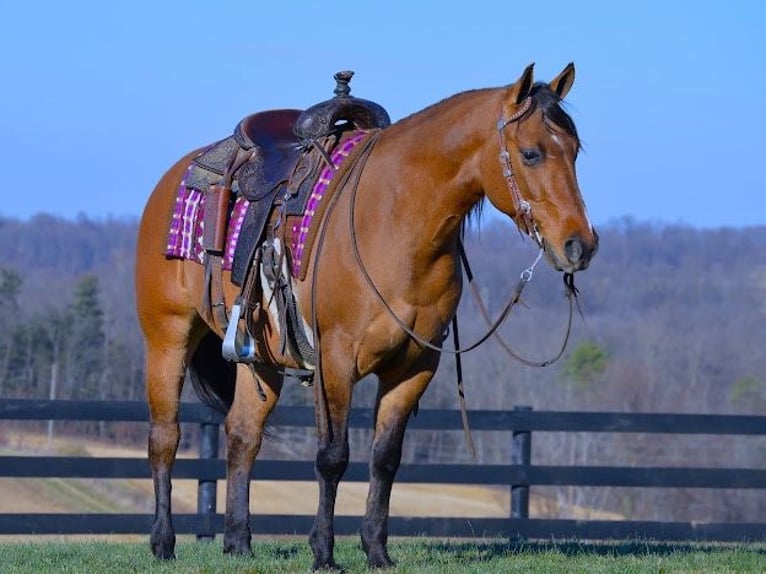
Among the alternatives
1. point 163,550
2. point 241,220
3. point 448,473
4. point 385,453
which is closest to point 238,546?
point 163,550

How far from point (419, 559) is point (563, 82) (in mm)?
2642

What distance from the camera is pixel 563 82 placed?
6.66 m

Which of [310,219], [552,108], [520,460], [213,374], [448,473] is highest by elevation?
[552,108]

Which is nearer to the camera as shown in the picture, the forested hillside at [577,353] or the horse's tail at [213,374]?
the horse's tail at [213,374]

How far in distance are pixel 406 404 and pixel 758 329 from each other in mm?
102598

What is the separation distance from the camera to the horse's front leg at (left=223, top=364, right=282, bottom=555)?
7968 millimetres

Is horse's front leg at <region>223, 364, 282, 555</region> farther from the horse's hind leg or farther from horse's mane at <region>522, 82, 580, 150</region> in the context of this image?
horse's mane at <region>522, 82, 580, 150</region>

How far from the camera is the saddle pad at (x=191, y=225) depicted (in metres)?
7.68

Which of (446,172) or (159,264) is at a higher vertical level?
(446,172)

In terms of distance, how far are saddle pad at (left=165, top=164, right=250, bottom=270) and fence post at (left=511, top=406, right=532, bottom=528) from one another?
4.50 m

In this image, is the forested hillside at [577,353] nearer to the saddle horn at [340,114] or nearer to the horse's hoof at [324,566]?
the saddle horn at [340,114]

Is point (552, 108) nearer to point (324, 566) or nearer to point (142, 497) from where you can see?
point (324, 566)

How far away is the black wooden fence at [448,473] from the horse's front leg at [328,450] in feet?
14.0

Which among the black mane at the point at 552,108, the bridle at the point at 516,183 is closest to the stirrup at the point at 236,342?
the bridle at the point at 516,183
